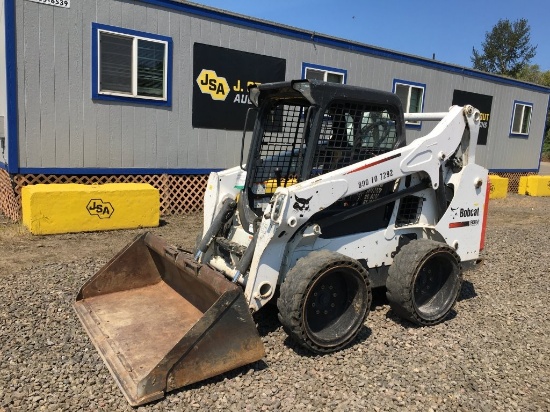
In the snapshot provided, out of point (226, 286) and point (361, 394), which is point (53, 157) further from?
point (361, 394)

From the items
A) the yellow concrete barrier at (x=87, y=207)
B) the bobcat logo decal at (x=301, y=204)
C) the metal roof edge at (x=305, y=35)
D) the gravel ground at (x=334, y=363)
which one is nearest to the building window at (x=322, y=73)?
the metal roof edge at (x=305, y=35)

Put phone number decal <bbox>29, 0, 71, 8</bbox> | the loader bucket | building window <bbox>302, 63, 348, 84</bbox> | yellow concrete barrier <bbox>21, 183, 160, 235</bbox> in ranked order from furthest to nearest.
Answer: building window <bbox>302, 63, 348, 84</bbox>
phone number decal <bbox>29, 0, 71, 8</bbox>
yellow concrete barrier <bbox>21, 183, 160, 235</bbox>
the loader bucket

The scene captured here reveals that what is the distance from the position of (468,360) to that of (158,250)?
2831mm

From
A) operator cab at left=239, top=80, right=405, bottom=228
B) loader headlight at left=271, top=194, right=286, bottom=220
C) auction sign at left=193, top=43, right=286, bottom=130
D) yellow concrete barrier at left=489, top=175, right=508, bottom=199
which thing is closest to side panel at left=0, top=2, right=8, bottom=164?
auction sign at left=193, top=43, right=286, bottom=130

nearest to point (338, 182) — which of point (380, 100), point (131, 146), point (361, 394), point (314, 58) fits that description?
point (380, 100)

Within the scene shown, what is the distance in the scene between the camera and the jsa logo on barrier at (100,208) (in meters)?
7.39

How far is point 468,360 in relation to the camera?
386 cm

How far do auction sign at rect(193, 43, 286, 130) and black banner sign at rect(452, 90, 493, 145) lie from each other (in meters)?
6.73

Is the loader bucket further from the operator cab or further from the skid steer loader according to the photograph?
the operator cab

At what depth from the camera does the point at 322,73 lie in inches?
436

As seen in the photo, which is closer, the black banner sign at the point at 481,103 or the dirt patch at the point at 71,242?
the dirt patch at the point at 71,242

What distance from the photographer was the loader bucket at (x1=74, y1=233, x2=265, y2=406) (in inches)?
122

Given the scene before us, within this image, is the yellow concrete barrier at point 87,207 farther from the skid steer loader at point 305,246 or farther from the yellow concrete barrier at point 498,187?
the yellow concrete barrier at point 498,187

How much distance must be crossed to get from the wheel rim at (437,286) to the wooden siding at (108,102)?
5.90m
